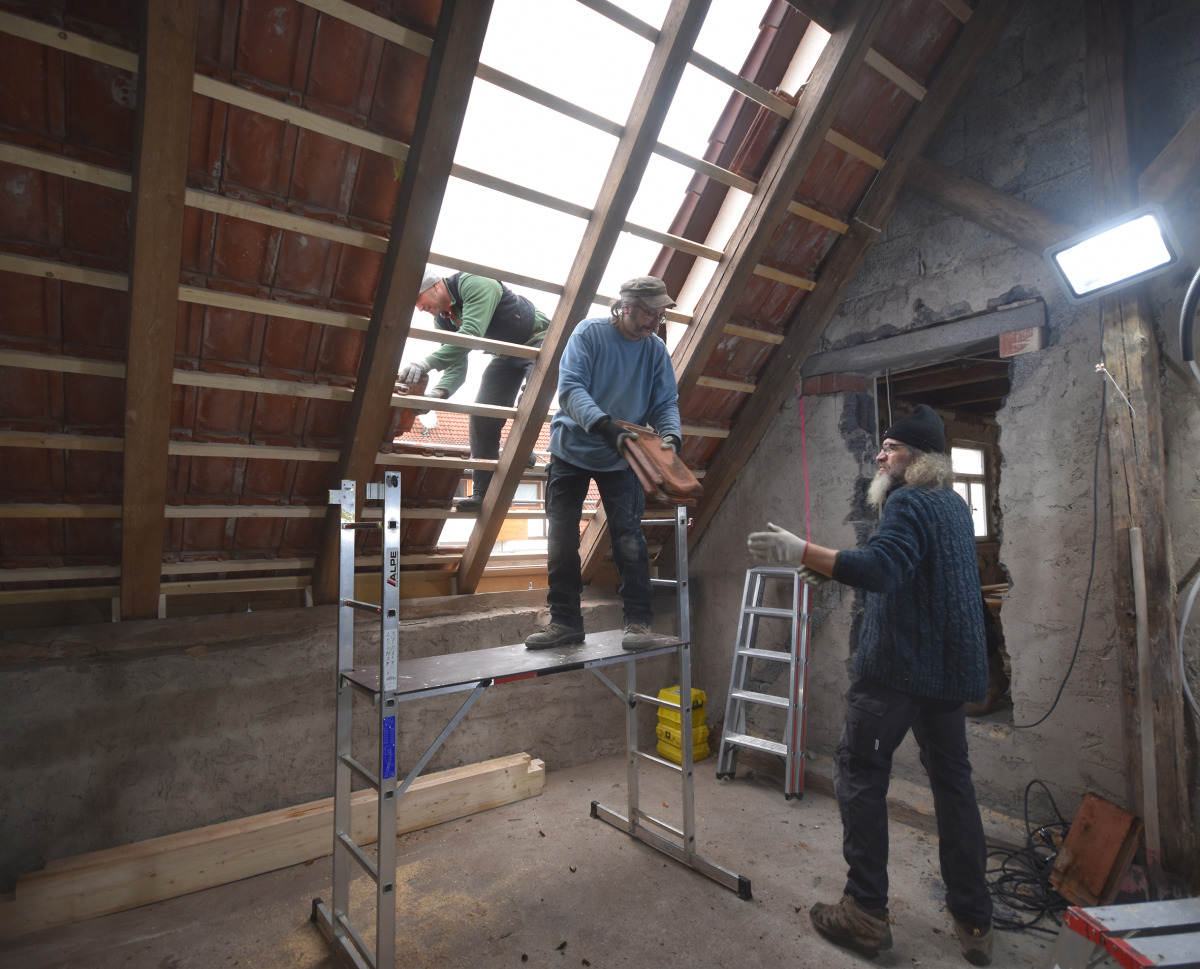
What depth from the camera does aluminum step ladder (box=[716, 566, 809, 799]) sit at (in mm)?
3568

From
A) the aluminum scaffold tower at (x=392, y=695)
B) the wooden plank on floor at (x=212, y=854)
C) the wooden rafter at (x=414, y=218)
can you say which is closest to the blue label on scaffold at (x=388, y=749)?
the aluminum scaffold tower at (x=392, y=695)

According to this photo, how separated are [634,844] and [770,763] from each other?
3.86 feet

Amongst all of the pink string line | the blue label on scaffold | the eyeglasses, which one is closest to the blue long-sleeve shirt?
the eyeglasses

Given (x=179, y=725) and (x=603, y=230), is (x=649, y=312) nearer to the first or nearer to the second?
(x=603, y=230)

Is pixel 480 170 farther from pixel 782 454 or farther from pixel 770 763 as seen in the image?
pixel 770 763

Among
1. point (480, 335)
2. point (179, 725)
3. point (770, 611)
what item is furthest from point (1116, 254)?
point (179, 725)

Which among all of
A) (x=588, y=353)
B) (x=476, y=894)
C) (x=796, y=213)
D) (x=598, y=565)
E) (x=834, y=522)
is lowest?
(x=476, y=894)

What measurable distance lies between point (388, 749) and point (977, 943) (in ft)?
6.45

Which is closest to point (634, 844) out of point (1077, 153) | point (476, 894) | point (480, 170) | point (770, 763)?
point (476, 894)

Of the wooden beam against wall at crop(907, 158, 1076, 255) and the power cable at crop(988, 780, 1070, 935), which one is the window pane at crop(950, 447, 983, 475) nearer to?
the wooden beam against wall at crop(907, 158, 1076, 255)

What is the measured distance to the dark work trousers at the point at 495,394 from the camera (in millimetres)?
3242

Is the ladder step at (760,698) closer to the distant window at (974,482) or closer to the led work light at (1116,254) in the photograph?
the led work light at (1116,254)

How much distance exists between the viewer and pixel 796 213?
3.24m

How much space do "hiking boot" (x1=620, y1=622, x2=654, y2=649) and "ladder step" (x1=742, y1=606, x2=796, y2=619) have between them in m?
1.35
